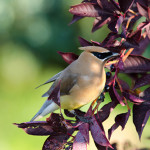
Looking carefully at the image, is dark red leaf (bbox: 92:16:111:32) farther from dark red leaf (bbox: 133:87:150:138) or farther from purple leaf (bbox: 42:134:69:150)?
purple leaf (bbox: 42:134:69:150)

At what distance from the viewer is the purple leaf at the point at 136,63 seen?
110 centimetres

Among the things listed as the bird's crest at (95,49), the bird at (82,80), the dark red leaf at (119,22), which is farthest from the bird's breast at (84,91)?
the dark red leaf at (119,22)

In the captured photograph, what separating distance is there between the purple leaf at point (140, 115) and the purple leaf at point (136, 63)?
5.0 inches

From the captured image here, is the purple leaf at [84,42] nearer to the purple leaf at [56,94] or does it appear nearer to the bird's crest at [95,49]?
the bird's crest at [95,49]

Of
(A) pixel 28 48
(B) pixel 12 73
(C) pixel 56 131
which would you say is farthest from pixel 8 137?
(C) pixel 56 131

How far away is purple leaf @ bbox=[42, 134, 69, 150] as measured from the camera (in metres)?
1.01

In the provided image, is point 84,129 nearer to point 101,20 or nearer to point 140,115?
point 140,115

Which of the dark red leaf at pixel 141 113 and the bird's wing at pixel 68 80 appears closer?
the dark red leaf at pixel 141 113

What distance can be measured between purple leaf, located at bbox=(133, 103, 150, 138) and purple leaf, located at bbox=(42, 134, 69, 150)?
224 millimetres

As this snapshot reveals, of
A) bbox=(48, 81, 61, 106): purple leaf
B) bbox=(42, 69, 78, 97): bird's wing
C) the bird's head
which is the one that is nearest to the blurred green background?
bbox=(42, 69, 78, 97): bird's wing

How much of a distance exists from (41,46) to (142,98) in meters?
4.17

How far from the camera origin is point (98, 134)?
3.30ft

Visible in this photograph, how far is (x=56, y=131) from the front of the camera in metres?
1.02

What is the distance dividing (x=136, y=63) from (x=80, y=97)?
0.29 m
